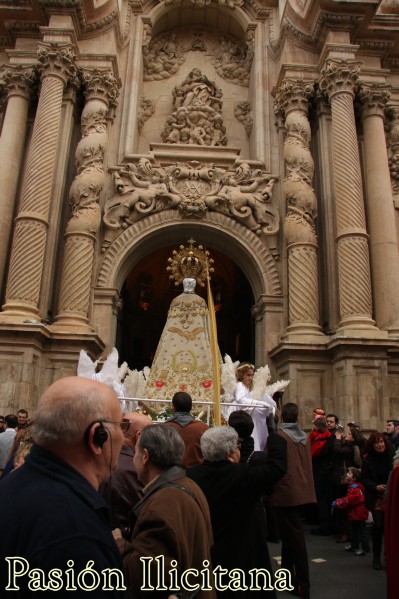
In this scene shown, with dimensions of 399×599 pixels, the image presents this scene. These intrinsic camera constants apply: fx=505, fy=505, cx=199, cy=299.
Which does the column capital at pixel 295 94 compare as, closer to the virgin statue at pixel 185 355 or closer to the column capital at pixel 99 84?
the column capital at pixel 99 84

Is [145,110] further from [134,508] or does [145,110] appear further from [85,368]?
[134,508]

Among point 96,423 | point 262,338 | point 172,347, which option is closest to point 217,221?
point 262,338

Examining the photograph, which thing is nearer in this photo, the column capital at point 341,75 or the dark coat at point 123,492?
the dark coat at point 123,492

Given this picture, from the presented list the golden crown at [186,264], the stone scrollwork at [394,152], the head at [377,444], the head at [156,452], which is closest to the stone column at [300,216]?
the golden crown at [186,264]

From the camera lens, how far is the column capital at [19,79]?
A: 543 inches

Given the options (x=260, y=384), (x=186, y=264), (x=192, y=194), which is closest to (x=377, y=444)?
(x=260, y=384)

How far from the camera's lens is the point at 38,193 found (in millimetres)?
12234

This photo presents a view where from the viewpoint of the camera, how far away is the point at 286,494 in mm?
5016

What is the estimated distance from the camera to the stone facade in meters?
11.6

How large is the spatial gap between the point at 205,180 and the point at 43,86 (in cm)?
487

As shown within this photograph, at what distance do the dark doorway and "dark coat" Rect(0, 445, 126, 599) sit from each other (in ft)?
62.3

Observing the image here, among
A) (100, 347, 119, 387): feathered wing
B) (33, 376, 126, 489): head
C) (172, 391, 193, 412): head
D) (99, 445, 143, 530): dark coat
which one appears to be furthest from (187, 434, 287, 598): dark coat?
(100, 347, 119, 387): feathered wing

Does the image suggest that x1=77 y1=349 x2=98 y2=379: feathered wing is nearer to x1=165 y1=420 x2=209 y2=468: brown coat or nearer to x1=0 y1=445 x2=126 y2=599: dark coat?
x1=165 y1=420 x2=209 y2=468: brown coat

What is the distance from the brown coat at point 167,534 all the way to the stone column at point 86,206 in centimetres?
974
